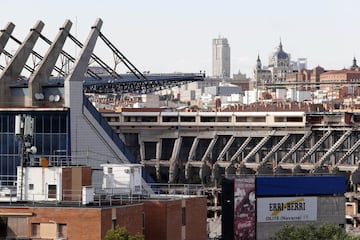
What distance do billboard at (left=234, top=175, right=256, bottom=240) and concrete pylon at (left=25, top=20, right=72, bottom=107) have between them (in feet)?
40.5

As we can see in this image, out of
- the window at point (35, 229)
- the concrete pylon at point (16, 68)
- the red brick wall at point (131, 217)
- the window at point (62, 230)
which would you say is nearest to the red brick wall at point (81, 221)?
the window at point (62, 230)

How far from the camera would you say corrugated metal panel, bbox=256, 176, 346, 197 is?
247 feet

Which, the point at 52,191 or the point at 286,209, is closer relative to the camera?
the point at 52,191

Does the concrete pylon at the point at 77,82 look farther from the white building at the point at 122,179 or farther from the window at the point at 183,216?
the window at the point at 183,216

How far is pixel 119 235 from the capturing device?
38.8 meters

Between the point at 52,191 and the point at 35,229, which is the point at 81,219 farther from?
the point at 52,191

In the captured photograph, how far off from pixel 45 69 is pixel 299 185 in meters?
17.2

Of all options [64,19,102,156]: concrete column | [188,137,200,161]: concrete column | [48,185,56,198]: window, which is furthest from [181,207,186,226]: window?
[188,137,200,161]: concrete column

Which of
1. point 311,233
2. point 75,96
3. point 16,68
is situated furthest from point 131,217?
point 16,68

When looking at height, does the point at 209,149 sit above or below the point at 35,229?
above

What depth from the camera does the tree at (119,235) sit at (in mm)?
38719

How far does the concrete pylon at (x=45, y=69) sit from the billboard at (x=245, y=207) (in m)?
12.4

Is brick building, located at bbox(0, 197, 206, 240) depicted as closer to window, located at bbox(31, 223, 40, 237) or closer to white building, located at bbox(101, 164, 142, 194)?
window, located at bbox(31, 223, 40, 237)

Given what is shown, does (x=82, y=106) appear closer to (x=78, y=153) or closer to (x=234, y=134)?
(x=78, y=153)
